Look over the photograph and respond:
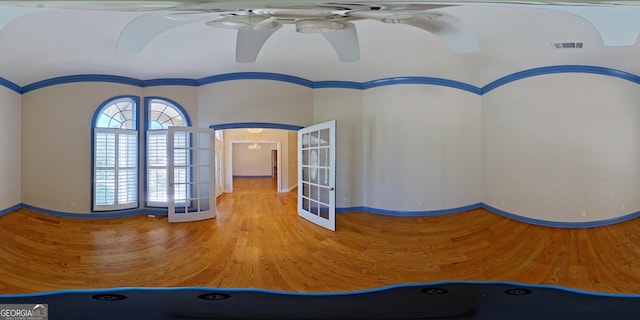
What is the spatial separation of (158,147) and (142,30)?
31 cm

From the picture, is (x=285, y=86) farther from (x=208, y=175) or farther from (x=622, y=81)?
(x=622, y=81)

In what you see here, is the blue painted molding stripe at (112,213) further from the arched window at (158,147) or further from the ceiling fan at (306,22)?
the ceiling fan at (306,22)

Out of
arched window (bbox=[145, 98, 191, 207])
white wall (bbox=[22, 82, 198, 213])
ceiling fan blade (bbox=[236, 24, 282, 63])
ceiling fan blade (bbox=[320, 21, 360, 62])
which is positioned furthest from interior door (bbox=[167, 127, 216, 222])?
ceiling fan blade (bbox=[320, 21, 360, 62])

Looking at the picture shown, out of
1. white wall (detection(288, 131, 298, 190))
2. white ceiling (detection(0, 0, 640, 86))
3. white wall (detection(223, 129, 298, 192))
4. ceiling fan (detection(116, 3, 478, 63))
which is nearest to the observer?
ceiling fan (detection(116, 3, 478, 63))

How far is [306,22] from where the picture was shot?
0.55 meters

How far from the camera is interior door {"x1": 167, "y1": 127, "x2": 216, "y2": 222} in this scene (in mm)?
883

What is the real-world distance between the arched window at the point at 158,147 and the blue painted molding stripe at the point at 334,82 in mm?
68

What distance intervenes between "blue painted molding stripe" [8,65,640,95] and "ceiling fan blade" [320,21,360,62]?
0.12 metres

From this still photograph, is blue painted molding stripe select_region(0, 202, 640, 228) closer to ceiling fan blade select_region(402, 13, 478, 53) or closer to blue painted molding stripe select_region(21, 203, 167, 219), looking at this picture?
blue painted molding stripe select_region(21, 203, 167, 219)

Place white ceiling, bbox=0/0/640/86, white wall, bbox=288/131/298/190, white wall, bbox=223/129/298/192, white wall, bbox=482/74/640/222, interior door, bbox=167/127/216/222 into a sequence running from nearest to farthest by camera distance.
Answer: white ceiling, bbox=0/0/640/86, white wall, bbox=482/74/640/222, interior door, bbox=167/127/216/222, white wall, bbox=223/129/298/192, white wall, bbox=288/131/298/190

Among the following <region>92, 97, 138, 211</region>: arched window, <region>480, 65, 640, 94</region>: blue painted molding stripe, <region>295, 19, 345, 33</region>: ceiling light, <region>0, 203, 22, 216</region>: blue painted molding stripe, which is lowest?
<region>0, 203, 22, 216</region>: blue painted molding stripe

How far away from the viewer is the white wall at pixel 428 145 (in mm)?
813

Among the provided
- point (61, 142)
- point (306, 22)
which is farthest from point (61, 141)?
point (306, 22)

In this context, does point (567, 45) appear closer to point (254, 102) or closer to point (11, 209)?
point (254, 102)
